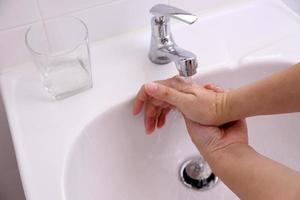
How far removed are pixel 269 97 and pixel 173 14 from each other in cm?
17

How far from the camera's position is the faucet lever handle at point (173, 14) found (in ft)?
1.78

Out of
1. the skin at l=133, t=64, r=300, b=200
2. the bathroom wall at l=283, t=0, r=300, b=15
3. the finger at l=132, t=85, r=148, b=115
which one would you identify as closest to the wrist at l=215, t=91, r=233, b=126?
the skin at l=133, t=64, r=300, b=200

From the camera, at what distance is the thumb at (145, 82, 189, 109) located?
0.57 metres

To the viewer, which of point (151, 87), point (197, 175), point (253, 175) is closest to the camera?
point (253, 175)

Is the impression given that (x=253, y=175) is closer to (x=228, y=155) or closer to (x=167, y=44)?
(x=228, y=155)

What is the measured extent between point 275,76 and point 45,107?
318 millimetres

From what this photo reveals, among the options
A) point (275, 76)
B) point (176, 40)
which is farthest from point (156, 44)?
point (275, 76)

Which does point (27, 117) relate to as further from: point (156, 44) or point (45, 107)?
point (156, 44)

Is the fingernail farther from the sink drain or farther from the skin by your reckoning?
the sink drain

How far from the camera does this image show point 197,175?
2.21 feet

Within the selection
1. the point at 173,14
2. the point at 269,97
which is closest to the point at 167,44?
the point at 173,14

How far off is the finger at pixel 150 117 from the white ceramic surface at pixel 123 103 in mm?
18

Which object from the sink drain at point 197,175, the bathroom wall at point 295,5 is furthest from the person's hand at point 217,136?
the bathroom wall at point 295,5

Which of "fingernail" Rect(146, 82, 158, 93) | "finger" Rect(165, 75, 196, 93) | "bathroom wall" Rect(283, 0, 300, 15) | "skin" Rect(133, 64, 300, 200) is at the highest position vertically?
"bathroom wall" Rect(283, 0, 300, 15)
